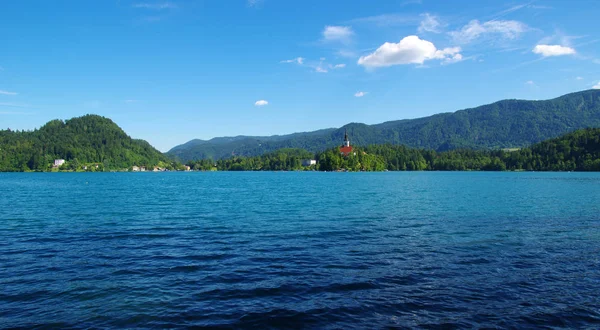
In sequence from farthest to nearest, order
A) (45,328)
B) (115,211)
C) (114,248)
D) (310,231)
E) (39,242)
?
(115,211) → (310,231) → (39,242) → (114,248) → (45,328)

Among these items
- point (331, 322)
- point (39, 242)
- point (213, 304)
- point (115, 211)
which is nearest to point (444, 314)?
point (331, 322)

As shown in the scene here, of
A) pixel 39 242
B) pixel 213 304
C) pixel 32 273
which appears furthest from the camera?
pixel 39 242

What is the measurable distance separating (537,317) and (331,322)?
714 cm

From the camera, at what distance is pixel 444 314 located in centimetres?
1323

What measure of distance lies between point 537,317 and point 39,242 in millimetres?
29226

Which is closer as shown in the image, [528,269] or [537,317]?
[537,317]

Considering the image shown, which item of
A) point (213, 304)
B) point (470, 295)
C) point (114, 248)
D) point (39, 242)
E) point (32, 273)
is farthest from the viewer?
point (39, 242)

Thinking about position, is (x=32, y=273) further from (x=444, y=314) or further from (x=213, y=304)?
(x=444, y=314)

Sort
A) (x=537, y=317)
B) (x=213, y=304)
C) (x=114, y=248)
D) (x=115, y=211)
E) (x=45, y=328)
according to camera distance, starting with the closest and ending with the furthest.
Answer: (x=45, y=328) → (x=537, y=317) → (x=213, y=304) → (x=114, y=248) → (x=115, y=211)

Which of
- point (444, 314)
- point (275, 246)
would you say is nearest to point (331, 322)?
point (444, 314)

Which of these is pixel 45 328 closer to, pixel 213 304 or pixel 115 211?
pixel 213 304

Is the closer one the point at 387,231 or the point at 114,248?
the point at 114,248

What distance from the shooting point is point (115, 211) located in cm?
4403

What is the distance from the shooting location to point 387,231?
3008cm
